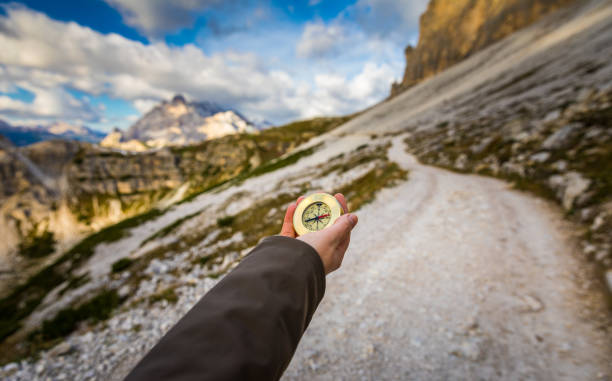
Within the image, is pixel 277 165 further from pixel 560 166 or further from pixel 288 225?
pixel 288 225

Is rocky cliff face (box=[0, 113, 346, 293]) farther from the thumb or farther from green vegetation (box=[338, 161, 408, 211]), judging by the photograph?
the thumb

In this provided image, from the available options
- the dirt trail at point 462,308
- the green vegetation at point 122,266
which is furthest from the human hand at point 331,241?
the green vegetation at point 122,266

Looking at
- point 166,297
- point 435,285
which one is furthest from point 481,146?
point 166,297

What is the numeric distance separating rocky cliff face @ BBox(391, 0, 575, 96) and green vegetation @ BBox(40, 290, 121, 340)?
132273mm

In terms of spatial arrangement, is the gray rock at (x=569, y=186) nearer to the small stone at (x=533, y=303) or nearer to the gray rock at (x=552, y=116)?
the small stone at (x=533, y=303)

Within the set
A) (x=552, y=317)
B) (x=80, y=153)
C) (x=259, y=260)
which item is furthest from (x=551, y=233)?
(x=80, y=153)

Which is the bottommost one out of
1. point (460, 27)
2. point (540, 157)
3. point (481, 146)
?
point (540, 157)

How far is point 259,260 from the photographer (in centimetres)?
221

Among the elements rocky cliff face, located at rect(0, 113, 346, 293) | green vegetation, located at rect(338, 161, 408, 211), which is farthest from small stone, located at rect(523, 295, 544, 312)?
rocky cliff face, located at rect(0, 113, 346, 293)

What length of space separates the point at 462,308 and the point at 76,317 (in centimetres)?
1284

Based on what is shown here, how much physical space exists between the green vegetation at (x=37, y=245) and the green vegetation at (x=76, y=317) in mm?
125793

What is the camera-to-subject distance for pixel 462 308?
5.41 metres

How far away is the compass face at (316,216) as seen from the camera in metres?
3.78

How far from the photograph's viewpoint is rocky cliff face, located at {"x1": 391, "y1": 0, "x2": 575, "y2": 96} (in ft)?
281
